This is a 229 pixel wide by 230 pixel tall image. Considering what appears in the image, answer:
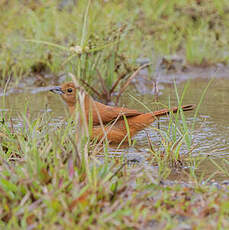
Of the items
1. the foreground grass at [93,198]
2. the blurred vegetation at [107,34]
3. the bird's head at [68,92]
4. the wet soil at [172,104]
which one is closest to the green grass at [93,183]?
the foreground grass at [93,198]

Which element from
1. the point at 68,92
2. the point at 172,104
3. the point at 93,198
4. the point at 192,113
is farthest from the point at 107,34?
the point at 93,198

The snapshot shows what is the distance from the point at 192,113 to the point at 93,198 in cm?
340

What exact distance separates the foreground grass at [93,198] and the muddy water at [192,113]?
62 cm

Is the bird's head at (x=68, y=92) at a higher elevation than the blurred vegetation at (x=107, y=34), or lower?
lower

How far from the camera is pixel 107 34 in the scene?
645 cm

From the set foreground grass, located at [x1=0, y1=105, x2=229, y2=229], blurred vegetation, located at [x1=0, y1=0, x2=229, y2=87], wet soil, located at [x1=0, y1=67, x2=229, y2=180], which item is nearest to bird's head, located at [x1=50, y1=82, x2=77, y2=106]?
wet soil, located at [x1=0, y1=67, x2=229, y2=180]

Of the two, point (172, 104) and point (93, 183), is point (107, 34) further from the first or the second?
point (93, 183)

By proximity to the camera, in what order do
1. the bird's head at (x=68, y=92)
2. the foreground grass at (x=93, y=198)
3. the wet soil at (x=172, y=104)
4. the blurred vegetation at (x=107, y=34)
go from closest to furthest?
1. the foreground grass at (x=93, y=198)
2. the wet soil at (x=172, y=104)
3. the bird's head at (x=68, y=92)
4. the blurred vegetation at (x=107, y=34)

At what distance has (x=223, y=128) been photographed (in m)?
5.02

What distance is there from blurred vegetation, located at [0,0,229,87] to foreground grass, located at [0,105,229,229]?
8.77ft

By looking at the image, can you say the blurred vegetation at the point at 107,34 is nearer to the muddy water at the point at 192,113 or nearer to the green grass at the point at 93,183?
the green grass at the point at 93,183

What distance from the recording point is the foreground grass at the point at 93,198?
2529 mm

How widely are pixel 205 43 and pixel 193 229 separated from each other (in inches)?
249

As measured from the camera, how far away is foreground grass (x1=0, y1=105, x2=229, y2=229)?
2529mm
